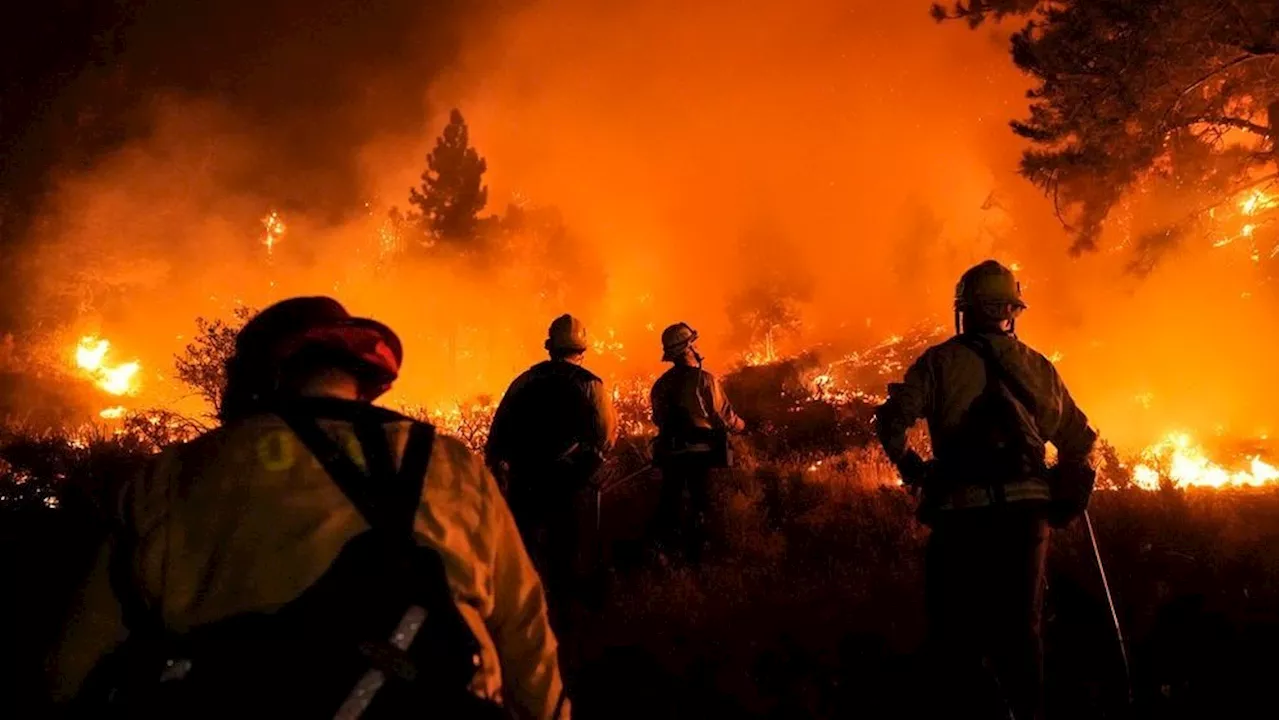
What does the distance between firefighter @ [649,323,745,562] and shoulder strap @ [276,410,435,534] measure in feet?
17.1

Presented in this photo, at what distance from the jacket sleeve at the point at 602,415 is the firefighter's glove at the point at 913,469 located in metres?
2.21

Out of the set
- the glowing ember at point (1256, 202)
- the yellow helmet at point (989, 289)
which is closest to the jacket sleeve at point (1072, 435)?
the yellow helmet at point (989, 289)

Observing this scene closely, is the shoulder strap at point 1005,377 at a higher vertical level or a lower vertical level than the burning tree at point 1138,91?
lower

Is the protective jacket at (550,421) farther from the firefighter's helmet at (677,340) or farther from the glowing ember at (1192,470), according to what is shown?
the glowing ember at (1192,470)

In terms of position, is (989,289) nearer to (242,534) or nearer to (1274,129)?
(242,534)

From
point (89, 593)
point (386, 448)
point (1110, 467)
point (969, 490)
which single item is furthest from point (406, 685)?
point (1110, 467)

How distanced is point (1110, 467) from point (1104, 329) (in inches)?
744

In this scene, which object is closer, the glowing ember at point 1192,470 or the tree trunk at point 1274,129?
the glowing ember at point 1192,470

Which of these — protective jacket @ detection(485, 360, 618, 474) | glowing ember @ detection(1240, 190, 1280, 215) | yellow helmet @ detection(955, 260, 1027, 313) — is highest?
glowing ember @ detection(1240, 190, 1280, 215)

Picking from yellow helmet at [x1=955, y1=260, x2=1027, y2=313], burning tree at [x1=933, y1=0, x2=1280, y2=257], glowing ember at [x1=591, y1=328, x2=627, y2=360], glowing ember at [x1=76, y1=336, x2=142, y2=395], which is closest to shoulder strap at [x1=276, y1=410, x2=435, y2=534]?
yellow helmet at [x1=955, y1=260, x2=1027, y2=313]

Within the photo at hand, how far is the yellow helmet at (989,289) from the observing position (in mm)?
3934

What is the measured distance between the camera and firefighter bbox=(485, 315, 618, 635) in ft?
17.7

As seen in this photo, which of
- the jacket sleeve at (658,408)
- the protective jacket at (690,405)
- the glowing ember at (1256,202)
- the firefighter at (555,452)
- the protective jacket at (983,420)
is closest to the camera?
the protective jacket at (983,420)

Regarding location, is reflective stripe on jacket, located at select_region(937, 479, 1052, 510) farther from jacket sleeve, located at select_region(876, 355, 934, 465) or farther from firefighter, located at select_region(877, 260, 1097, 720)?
jacket sleeve, located at select_region(876, 355, 934, 465)
